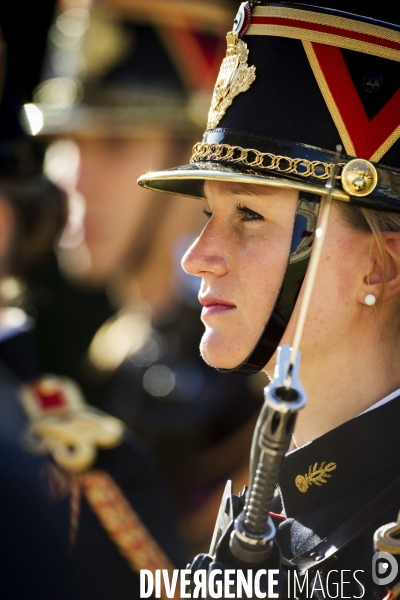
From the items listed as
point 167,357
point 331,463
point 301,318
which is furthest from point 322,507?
point 167,357

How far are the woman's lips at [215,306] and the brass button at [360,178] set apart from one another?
0.48 metres

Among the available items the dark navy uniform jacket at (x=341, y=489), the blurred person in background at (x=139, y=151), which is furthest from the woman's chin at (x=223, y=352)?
the blurred person in background at (x=139, y=151)

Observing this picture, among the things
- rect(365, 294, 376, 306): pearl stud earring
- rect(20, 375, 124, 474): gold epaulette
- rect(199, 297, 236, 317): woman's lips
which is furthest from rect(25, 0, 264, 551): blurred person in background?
rect(365, 294, 376, 306): pearl stud earring

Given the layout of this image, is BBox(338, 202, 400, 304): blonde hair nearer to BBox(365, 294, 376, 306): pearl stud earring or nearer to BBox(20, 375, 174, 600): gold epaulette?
BBox(365, 294, 376, 306): pearl stud earring

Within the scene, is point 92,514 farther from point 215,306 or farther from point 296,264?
point 296,264

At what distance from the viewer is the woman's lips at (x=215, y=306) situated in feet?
8.80

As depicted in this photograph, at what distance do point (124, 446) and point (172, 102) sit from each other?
2.86 meters

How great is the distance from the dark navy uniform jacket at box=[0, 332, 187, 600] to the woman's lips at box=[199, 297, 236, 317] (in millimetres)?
1280

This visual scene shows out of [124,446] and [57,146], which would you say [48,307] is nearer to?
[57,146]

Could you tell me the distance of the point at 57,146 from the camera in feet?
22.5

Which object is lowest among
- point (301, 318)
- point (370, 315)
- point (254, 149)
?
point (301, 318)

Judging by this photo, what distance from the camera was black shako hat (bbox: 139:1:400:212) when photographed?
2.55m

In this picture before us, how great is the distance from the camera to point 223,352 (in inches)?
105

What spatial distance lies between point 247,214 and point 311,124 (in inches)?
12.5
